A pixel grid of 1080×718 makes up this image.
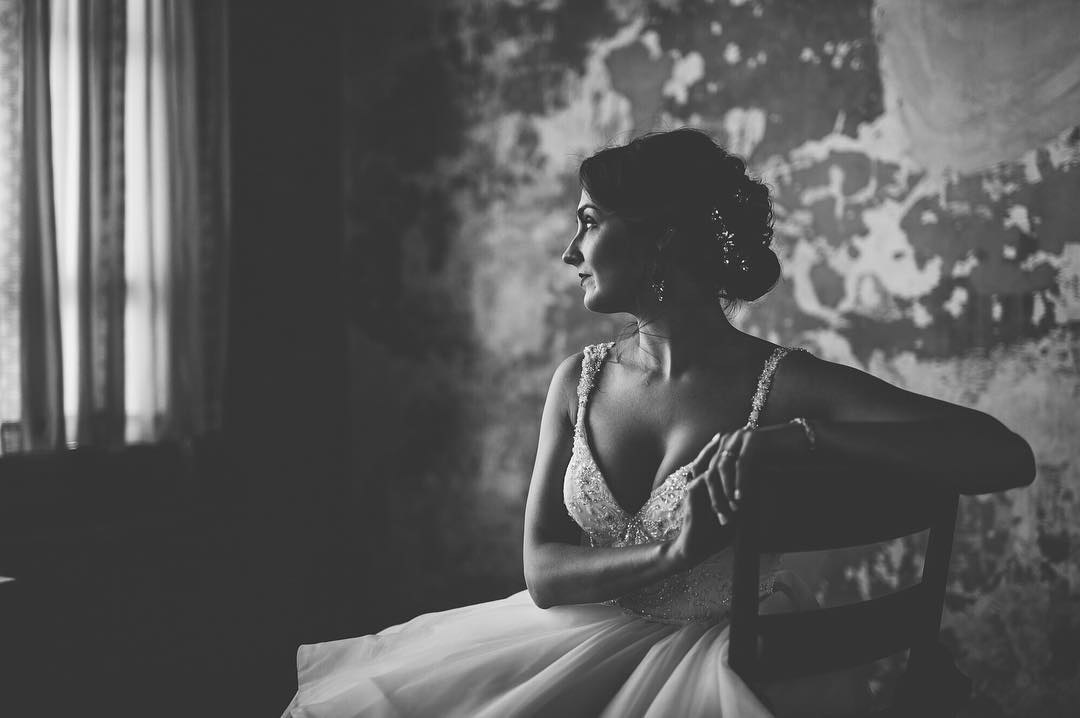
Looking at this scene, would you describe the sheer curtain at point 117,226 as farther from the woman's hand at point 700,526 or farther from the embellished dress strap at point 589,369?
the woman's hand at point 700,526

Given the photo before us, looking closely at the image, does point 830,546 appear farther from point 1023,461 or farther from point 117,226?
point 117,226

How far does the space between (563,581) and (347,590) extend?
2.73 metres

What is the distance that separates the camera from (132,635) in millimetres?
3031

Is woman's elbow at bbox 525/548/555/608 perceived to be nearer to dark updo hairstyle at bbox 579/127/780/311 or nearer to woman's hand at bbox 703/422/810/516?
woman's hand at bbox 703/422/810/516

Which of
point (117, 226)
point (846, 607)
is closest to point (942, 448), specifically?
point (846, 607)

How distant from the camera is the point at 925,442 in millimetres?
1383

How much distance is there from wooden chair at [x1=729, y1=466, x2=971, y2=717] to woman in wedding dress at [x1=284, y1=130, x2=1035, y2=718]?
0.05m

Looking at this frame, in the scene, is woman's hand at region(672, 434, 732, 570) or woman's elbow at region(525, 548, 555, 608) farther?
woman's elbow at region(525, 548, 555, 608)

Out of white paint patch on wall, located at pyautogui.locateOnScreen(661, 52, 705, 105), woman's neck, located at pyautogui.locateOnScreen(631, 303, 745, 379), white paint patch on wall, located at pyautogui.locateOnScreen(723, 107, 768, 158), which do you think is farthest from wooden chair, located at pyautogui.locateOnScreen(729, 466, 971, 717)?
white paint patch on wall, located at pyautogui.locateOnScreen(661, 52, 705, 105)

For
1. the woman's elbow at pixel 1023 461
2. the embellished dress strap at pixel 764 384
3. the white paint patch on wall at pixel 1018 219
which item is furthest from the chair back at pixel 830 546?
the white paint patch on wall at pixel 1018 219

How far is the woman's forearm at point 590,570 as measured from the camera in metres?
1.38

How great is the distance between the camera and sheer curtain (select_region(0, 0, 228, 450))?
110 inches

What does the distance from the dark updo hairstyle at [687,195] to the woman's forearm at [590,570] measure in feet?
2.02

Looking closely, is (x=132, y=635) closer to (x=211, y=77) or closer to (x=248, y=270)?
(x=248, y=270)
